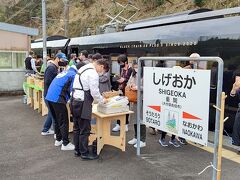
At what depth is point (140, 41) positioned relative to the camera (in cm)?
1007

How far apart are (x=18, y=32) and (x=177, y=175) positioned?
35.5 ft

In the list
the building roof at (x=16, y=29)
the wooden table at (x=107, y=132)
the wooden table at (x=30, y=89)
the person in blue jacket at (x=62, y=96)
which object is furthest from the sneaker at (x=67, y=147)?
the building roof at (x=16, y=29)

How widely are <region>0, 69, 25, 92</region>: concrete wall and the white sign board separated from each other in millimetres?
9448

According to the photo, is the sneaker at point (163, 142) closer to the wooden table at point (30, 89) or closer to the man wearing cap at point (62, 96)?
the man wearing cap at point (62, 96)

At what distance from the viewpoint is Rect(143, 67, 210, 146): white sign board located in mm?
4184

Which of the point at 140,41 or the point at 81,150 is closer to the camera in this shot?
the point at 81,150

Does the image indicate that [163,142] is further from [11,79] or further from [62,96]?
[11,79]

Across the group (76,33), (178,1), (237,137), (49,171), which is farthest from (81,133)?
(76,33)

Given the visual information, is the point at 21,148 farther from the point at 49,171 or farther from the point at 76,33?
the point at 76,33

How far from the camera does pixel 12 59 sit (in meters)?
13.6

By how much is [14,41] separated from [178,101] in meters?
10.6

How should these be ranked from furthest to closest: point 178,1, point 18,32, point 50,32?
point 50,32
point 178,1
point 18,32

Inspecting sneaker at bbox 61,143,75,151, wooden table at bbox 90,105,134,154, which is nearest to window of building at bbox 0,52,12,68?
sneaker at bbox 61,143,75,151

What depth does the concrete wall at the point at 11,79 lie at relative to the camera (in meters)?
13.3
